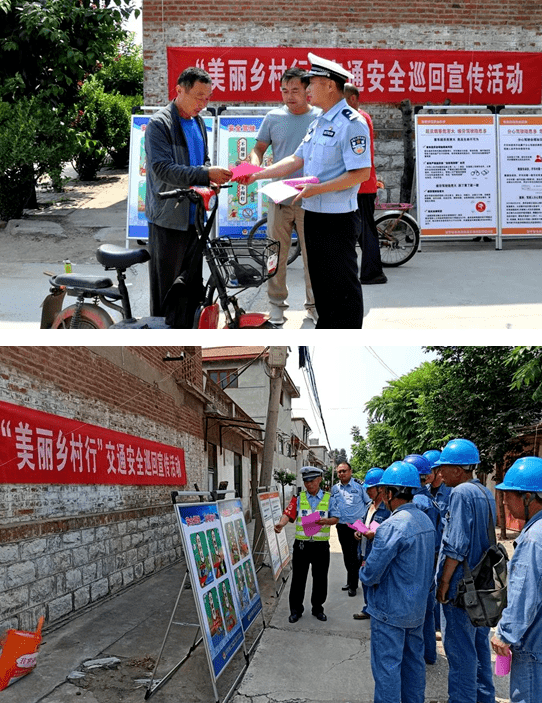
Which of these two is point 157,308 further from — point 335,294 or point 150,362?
point 150,362

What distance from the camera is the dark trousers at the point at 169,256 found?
5.39 meters

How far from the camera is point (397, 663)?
163 inches

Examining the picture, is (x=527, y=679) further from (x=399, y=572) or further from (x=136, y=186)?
(x=136, y=186)

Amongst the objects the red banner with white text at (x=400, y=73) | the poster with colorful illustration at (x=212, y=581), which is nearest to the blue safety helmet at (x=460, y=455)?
→ the poster with colorful illustration at (x=212, y=581)

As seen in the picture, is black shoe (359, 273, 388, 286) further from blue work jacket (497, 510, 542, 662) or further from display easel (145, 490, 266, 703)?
blue work jacket (497, 510, 542, 662)

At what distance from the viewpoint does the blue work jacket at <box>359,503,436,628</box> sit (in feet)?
13.7

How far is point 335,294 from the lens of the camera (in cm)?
509

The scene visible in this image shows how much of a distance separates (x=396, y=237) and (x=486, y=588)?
21.2 ft

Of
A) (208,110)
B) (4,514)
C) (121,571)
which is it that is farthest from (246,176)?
(208,110)

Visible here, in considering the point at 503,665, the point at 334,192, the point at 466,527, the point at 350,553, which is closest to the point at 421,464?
the point at 466,527

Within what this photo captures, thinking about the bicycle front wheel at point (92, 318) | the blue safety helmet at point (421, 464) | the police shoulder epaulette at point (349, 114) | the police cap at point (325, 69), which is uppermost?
the police cap at point (325, 69)

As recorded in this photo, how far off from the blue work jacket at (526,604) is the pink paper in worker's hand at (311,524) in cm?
345

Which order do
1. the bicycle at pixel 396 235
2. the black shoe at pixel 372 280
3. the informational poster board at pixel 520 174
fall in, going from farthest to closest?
the informational poster board at pixel 520 174
the bicycle at pixel 396 235
the black shoe at pixel 372 280

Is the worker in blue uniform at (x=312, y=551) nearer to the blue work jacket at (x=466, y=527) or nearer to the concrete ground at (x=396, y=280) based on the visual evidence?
the concrete ground at (x=396, y=280)
